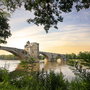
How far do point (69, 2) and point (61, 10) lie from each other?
67 centimetres

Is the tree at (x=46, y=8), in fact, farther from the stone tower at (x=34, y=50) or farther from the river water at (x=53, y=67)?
the stone tower at (x=34, y=50)

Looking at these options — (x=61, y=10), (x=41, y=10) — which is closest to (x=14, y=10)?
(x=41, y=10)

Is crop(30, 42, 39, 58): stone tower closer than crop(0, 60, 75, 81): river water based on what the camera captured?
No

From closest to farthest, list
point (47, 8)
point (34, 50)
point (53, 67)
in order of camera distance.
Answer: point (47, 8)
point (53, 67)
point (34, 50)

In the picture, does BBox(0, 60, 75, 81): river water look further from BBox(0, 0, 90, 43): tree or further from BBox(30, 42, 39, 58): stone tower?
BBox(30, 42, 39, 58): stone tower

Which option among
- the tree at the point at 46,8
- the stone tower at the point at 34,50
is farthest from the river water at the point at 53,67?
the stone tower at the point at 34,50

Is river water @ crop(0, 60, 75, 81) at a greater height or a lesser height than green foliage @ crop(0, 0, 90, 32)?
lesser

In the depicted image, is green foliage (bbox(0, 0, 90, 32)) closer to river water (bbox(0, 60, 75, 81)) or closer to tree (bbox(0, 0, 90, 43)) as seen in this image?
tree (bbox(0, 0, 90, 43))

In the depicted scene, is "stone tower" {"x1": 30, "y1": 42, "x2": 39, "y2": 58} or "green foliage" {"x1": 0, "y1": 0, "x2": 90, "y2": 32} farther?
"stone tower" {"x1": 30, "y1": 42, "x2": 39, "y2": 58}

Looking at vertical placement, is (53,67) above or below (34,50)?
below

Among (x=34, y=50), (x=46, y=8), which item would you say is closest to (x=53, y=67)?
(x=46, y=8)

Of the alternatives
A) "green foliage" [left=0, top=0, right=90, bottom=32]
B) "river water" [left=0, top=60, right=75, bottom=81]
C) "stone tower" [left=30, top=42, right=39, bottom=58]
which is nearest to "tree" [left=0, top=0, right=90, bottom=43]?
"green foliage" [left=0, top=0, right=90, bottom=32]

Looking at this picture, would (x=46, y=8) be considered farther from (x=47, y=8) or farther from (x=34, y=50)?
(x=34, y=50)

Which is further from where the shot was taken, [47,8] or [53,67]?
[53,67]
